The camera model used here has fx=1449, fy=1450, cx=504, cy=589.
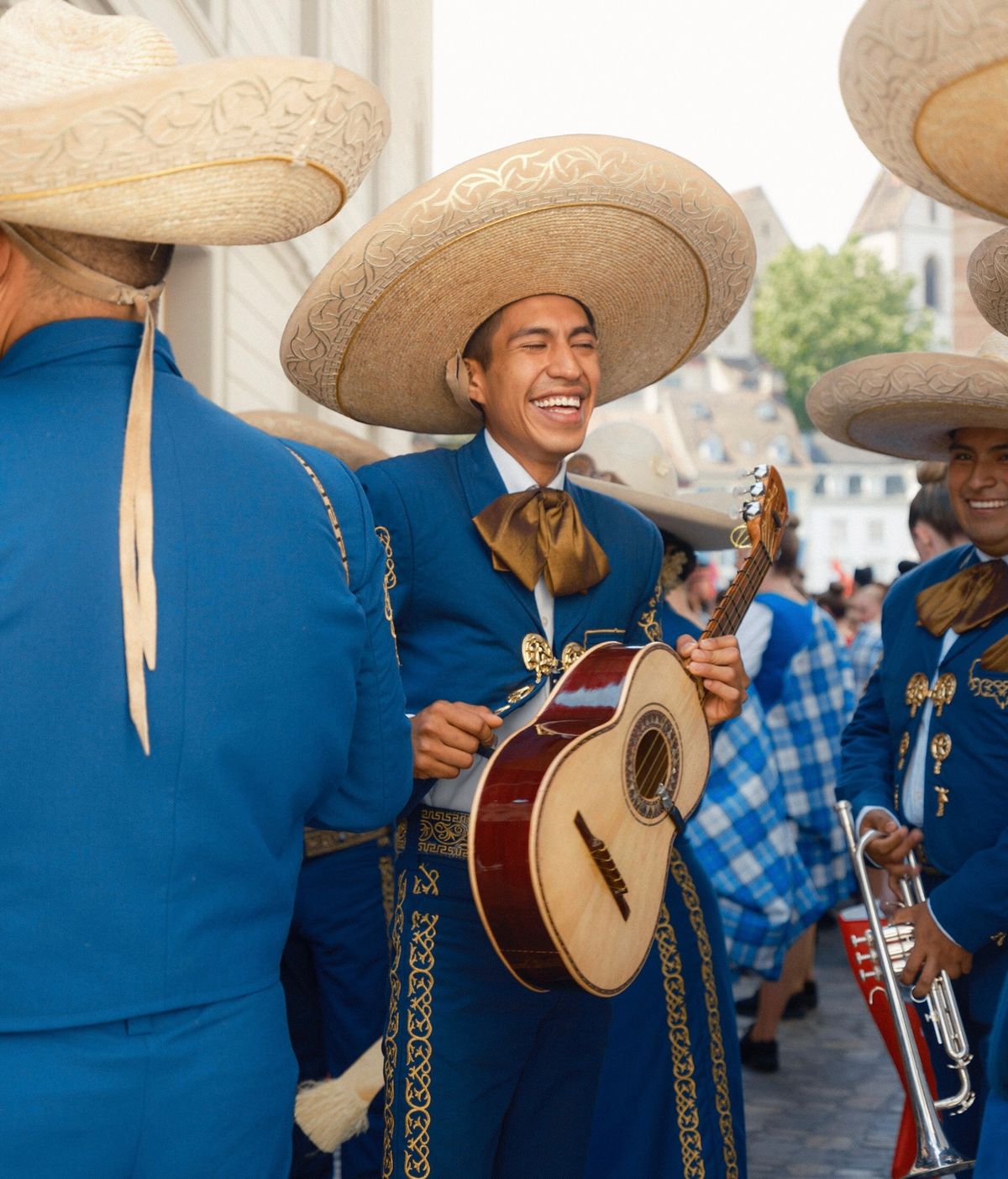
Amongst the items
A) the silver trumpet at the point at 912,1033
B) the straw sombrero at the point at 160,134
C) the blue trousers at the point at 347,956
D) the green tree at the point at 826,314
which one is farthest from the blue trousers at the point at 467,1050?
the green tree at the point at 826,314

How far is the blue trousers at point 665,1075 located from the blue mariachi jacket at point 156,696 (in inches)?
53.8

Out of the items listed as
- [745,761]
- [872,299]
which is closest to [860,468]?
[872,299]

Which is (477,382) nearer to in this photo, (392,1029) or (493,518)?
(493,518)

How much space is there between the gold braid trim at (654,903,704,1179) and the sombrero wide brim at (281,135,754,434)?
49.7 inches

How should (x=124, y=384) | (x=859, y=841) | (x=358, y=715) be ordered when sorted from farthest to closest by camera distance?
(x=859, y=841)
(x=358, y=715)
(x=124, y=384)

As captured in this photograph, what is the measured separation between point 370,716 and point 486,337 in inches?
48.7

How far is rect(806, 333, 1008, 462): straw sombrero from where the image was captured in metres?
3.57

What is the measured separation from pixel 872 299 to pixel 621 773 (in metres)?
50.2

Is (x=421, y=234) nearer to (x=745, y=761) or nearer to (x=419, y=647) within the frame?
(x=419, y=647)

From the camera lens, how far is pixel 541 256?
302 centimetres

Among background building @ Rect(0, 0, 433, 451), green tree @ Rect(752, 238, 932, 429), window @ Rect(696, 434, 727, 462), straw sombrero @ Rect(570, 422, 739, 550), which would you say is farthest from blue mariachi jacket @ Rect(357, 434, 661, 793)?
window @ Rect(696, 434, 727, 462)

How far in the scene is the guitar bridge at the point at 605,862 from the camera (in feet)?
8.20

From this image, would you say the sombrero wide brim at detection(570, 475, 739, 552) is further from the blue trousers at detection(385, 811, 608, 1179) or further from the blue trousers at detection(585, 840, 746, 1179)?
the blue trousers at detection(385, 811, 608, 1179)

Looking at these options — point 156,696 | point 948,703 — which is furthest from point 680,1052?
point 156,696
